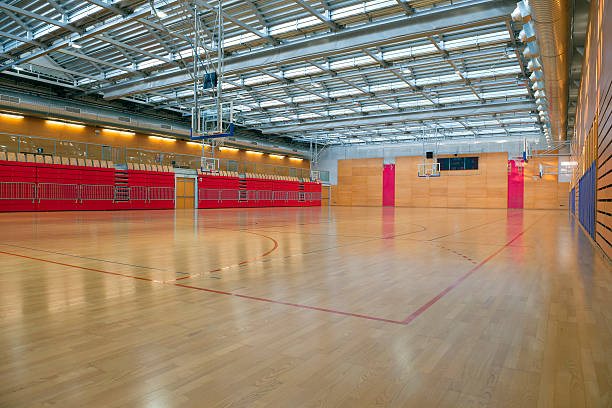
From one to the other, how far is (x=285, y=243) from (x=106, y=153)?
19.3 m

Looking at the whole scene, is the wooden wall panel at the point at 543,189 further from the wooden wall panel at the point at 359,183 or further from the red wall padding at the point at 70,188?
the red wall padding at the point at 70,188

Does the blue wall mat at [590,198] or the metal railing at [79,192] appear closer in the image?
the blue wall mat at [590,198]

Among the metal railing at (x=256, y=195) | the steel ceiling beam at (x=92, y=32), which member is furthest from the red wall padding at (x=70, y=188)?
the steel ceiling beam at (x=92, y=32)

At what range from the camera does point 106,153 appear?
23172 mm

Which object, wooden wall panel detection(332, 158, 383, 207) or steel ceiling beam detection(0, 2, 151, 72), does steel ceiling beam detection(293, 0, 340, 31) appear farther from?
wooden wall panel detection(332, 158, 383, 207)

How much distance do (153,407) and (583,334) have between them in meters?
2.72

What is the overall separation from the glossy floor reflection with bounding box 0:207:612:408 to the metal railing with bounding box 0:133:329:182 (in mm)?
17681

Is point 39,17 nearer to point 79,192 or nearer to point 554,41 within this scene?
point 79,192

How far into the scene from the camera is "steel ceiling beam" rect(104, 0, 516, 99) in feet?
35.4

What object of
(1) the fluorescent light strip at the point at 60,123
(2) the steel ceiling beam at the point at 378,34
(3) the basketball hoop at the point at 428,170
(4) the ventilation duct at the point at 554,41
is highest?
(2) the steel ceiling beam at the point at 378,34

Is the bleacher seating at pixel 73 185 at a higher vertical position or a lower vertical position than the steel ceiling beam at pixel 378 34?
lower

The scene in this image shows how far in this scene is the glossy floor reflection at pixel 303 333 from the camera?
1.85m

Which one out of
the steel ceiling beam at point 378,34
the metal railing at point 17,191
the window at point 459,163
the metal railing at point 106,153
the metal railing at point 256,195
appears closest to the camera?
the steel ceiling beam at point 378,34

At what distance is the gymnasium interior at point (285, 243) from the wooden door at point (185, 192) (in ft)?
0.77
